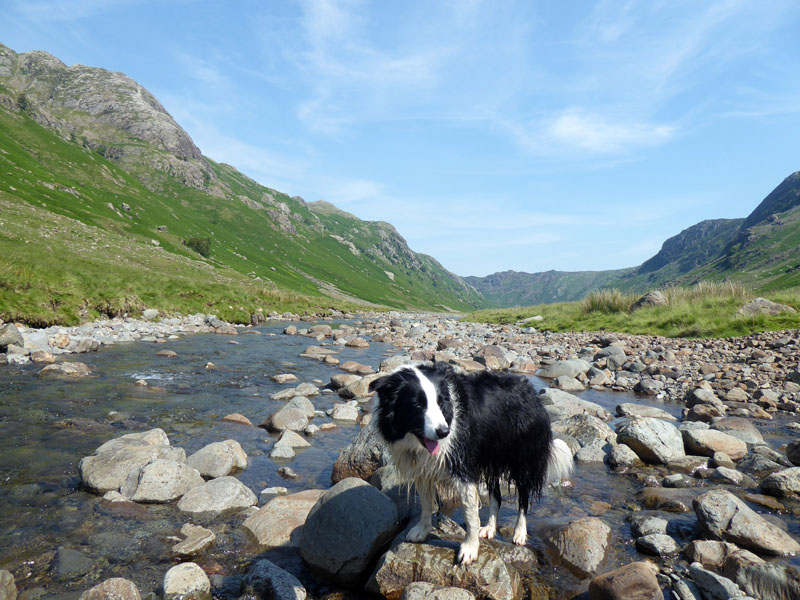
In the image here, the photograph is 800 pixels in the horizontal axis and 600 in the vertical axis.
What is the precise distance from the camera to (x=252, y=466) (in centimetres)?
840

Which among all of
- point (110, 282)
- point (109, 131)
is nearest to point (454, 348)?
point (110, 282)

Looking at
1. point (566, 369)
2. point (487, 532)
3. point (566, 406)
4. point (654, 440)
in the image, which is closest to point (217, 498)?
point (487, 532)

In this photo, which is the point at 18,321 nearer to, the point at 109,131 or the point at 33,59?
the point at 109,131

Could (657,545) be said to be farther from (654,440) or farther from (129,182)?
(129,182)

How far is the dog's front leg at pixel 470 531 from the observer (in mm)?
4953

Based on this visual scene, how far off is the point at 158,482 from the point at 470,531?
207 inches

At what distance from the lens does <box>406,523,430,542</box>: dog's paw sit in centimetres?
534

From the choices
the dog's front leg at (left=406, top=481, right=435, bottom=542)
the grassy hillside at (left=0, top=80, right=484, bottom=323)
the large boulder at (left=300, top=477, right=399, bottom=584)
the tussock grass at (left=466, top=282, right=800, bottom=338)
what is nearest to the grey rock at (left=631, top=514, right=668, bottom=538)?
the dog's front leg at (left=406, top=481, right=435, bottom=542)

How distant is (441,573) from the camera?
192 inches

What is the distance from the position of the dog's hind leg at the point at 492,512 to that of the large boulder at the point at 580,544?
0.77m

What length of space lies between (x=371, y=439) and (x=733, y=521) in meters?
5.66

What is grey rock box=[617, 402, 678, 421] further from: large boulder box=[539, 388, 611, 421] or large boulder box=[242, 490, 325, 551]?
large boulder box=[242, 490, 325, 551]

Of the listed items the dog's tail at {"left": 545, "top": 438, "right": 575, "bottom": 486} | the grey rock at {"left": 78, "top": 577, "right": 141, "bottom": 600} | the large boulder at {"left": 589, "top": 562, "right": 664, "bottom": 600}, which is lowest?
the grey rock at {"left": 78, "top": 577, "right": 141, "bottom": 600}

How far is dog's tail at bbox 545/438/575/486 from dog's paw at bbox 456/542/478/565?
1699 mm
